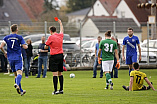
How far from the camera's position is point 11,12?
75.2m

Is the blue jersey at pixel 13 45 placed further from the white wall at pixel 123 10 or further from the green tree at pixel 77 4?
the green tree at pixel 77 4

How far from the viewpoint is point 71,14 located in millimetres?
103562

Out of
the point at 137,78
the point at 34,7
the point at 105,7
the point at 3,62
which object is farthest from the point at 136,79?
the point at 34,7

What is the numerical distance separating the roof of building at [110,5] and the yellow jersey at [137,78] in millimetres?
70783

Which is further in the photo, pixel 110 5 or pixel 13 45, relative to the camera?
pixel 110 5

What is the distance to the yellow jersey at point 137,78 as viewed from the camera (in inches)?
541

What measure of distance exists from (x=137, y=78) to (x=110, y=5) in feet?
242

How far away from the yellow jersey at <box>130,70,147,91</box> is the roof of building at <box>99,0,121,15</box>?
70.8 m

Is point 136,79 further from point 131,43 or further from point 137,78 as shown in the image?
point 131,43

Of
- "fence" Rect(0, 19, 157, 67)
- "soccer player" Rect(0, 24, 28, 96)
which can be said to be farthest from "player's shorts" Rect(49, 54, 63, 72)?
"fence" Rect(0, 19, 157, 67)

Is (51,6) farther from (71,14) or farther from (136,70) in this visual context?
(136,70)

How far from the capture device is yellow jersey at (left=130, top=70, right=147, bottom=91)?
13.7 m

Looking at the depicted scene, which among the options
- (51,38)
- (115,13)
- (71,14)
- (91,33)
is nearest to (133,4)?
(115,13)

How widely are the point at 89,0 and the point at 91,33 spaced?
78.0 m
